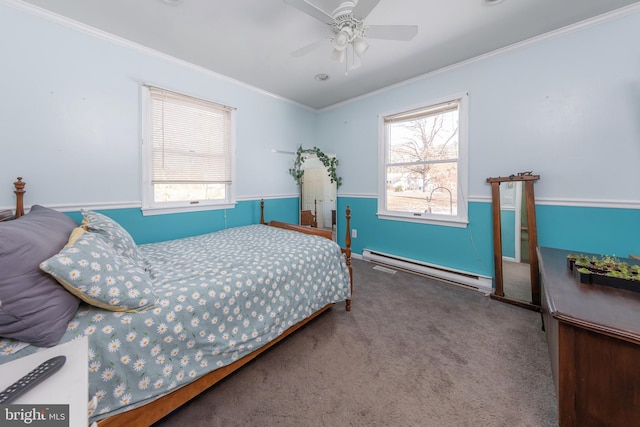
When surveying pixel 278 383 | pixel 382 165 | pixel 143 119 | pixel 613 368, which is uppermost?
pixel 143 119

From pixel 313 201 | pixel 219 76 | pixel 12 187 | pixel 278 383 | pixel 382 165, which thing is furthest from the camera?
pixel 313 201

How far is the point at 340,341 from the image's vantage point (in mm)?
1908

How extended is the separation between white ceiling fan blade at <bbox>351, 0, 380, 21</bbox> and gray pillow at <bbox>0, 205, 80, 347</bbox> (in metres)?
2.07

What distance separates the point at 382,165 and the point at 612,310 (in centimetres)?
273

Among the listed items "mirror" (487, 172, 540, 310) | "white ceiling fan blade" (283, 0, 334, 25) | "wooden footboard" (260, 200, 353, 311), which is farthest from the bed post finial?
"mirror" (487, 172, 540, 310)

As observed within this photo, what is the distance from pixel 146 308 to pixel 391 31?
2297 millimetres

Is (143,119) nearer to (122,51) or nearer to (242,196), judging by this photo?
(122,51)

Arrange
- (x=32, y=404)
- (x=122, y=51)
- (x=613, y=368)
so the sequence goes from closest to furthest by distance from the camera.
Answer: (x=32, y=404), (x=613, y=368), (x=122, y=51)

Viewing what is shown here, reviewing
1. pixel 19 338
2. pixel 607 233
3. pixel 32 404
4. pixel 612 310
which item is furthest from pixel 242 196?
pixel 607 233

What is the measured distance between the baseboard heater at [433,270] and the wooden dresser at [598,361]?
1630 mm

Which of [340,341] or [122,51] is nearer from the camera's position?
[340,341]

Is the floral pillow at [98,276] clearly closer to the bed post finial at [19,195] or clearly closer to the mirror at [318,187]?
the bed post finial at [19,195]

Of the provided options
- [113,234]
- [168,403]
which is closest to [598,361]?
[168,403]

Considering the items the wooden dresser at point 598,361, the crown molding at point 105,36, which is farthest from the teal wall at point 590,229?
the crown molding at point 105,36
